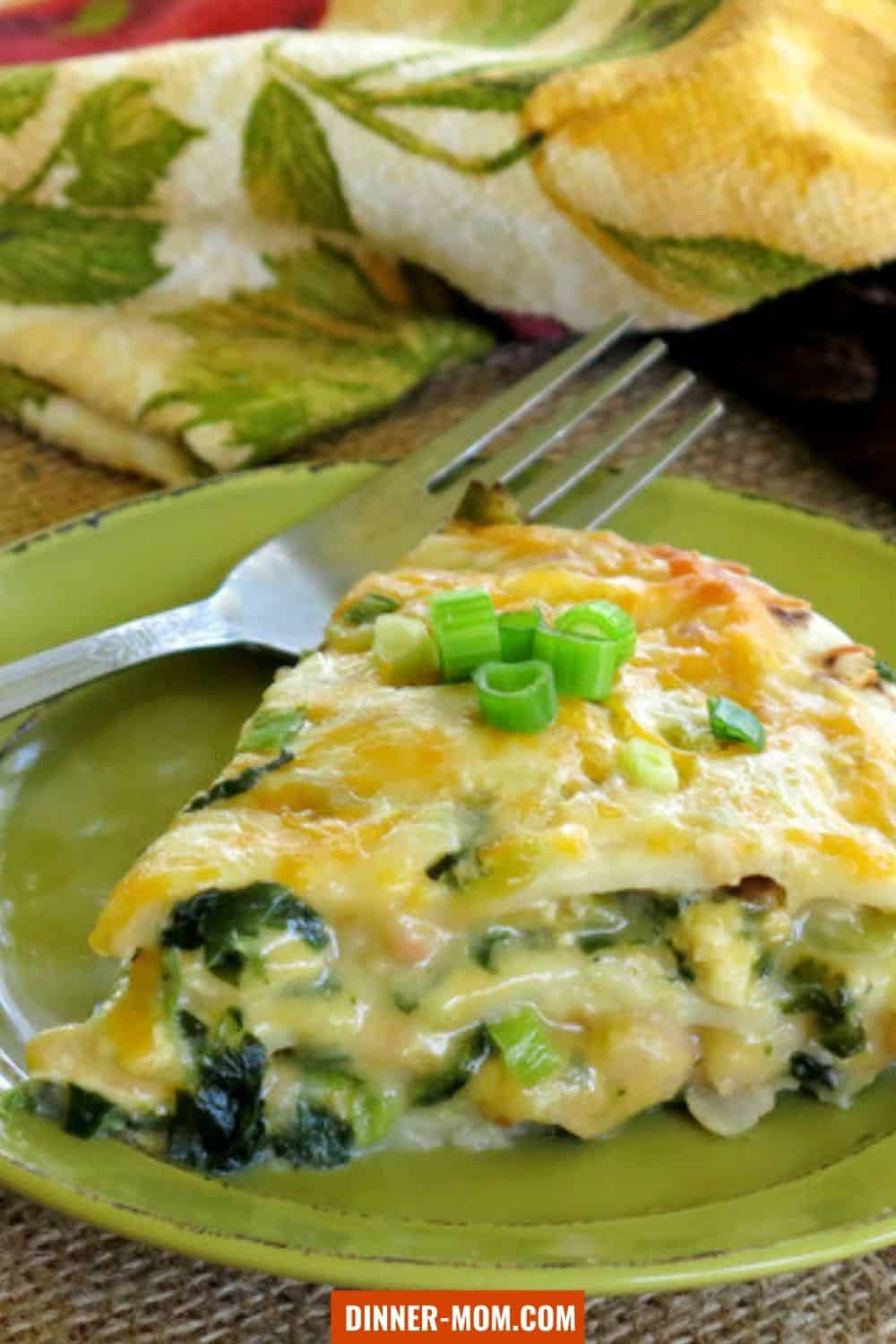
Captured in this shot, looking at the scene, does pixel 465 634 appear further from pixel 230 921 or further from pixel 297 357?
pixel 297 357

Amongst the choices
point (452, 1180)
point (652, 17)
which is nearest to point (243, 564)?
point (452, 1180)

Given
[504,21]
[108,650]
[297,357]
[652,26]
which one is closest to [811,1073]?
[108,650]

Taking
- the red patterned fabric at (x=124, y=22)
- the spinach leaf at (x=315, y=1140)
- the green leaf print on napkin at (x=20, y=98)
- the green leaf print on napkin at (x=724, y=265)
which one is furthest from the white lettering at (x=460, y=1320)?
the red patterned fabric at (x=124, y=22)

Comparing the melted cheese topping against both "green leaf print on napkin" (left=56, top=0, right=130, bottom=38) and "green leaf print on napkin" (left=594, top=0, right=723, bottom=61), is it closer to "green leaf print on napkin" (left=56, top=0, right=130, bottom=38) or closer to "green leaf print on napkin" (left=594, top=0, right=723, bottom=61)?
"green leaf print on napkin" (left=594, top=0, right=723, bottom=61)

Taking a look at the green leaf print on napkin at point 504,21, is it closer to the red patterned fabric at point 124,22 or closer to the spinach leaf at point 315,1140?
the red patterned fabric at point 124,22

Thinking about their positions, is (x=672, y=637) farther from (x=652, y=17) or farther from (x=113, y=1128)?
(x=652, y=17)
